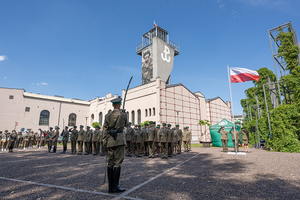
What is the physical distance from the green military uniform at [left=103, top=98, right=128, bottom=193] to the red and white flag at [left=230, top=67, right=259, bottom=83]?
434 inches

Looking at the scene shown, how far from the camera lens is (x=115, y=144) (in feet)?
13.8

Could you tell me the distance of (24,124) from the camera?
38.9 m

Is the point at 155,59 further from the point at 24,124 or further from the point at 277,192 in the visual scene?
the point at 277,192

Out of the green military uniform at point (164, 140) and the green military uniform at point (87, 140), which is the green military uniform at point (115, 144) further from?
the green military uniform at point (87, 140)

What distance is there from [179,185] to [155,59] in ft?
131

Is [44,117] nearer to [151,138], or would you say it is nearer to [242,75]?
[151,138]

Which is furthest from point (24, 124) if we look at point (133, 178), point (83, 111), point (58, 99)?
point (133, 178)

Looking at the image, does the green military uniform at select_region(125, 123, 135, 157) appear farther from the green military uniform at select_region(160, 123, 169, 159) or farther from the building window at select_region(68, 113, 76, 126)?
the building window at select_region(68, 113, 76, 126)

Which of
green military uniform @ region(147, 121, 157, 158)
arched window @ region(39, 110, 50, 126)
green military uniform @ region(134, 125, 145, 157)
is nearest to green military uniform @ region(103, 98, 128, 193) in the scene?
green military uniform @ region(147, 121, 157, 158)

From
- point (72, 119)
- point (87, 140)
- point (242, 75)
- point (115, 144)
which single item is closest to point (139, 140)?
point (87, 140)

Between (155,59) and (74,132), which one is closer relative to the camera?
(74,132)

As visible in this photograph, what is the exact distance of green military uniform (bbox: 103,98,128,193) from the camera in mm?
4016

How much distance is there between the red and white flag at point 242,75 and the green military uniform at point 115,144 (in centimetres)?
1103

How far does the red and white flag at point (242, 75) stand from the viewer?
484 inches
